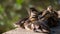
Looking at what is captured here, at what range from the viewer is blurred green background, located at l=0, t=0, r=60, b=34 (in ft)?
9.71

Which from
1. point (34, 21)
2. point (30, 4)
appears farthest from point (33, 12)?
point (30, 4)

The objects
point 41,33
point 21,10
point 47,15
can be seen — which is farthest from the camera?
point 21,10

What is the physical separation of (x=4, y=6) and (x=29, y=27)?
1.43m

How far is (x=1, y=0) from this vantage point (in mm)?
3043

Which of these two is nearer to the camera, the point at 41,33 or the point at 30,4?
the point at 41,33

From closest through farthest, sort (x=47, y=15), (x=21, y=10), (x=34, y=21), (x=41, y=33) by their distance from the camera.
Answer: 1. (x=41, y=33)
2. (x=34, y=21)
3. (x=47, y=15)
4. (x=21, y=10)

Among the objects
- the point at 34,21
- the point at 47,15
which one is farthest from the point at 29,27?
the point at 47,15

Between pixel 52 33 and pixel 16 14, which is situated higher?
pixel 16 14

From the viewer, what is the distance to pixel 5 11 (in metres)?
3.03

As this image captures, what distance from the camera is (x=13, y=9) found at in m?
2.99

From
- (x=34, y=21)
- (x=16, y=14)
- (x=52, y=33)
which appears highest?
(x=16, y=14)

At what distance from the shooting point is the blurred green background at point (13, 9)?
2.96 metres

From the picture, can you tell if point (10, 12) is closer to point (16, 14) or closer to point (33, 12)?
point (16, 14)

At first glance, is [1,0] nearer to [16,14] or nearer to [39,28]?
[16,14]
